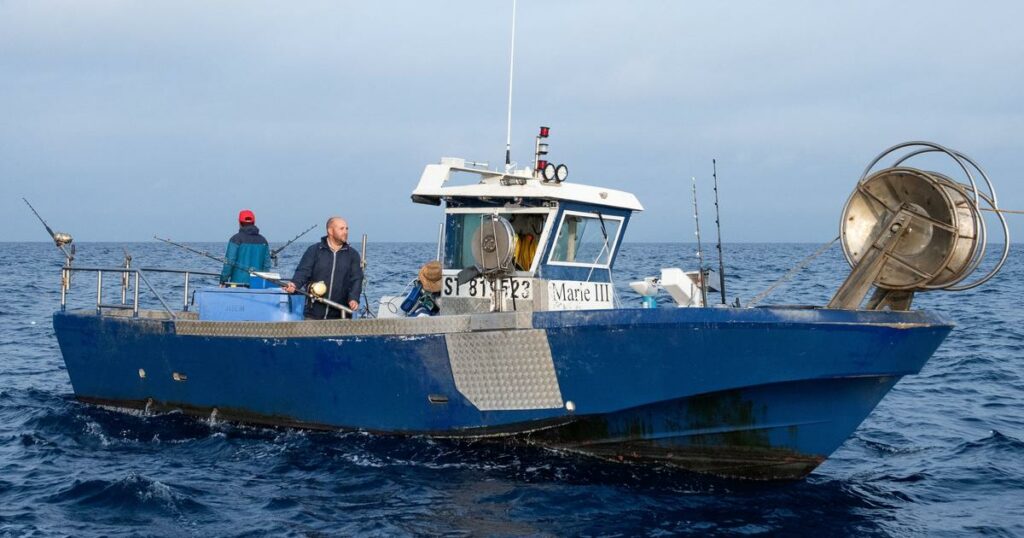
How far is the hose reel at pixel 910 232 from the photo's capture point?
8219mm

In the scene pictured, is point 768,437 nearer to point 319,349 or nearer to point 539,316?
point 539,316

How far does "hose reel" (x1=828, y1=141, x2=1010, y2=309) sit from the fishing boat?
0.02 meters

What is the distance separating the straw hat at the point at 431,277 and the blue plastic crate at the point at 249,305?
56.0 inches

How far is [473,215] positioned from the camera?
10516 mm

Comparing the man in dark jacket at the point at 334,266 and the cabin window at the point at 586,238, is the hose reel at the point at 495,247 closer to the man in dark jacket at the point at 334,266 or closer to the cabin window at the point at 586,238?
the cabin window at the point at 586,238

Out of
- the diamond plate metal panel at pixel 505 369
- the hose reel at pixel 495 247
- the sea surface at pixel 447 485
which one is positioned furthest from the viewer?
the hose reel at pixel 495 247

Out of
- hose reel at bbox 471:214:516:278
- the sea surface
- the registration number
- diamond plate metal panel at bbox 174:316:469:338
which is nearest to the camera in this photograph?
the sea surface

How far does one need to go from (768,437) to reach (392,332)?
11.1 feet

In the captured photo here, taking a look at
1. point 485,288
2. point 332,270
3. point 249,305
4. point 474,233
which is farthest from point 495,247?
point 249,305

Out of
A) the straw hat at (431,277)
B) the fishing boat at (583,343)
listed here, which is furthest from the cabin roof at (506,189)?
the straw hat at (431,277)

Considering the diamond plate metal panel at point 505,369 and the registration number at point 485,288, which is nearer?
the diamond plate metal panel at point 505,369

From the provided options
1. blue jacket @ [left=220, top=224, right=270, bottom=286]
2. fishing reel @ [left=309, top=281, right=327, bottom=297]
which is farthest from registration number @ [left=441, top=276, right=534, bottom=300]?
blue jacket @ [left=220, top=224, right=270, bottom=286]

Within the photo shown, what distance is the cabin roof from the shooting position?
10.1 m

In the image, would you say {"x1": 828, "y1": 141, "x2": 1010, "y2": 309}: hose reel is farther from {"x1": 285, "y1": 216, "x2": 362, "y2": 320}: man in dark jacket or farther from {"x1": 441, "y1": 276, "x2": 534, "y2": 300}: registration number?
{"x1": 285, "y1": 216, "x2": 362, "y2": 320}: man in dark jacket
